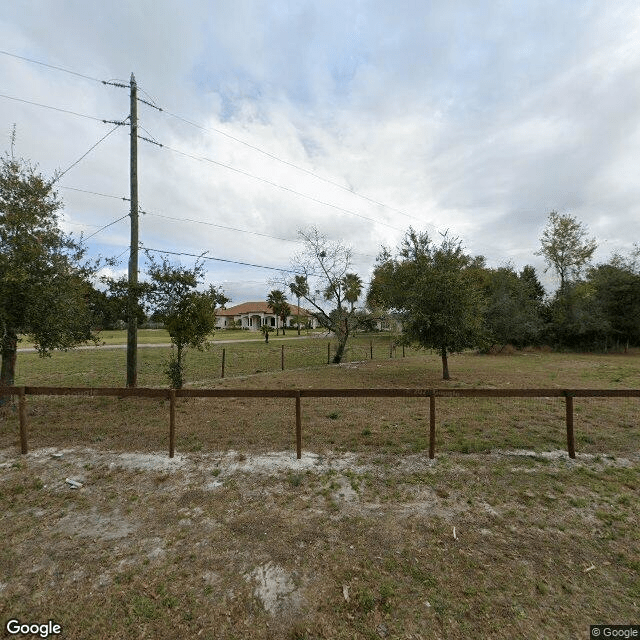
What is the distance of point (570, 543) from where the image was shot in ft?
10.5

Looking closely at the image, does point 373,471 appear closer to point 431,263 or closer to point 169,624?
point 169,624

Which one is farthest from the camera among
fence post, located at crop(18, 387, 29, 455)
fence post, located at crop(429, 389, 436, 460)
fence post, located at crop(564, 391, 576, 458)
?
fence post, located at crop(18, 387, 29, 455)

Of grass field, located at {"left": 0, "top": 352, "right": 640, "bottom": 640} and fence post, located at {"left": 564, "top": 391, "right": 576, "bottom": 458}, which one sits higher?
fence post, located at {"left": 564, "top": 391, "right": 576, "bottom": 458}

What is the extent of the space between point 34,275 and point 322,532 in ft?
25.6

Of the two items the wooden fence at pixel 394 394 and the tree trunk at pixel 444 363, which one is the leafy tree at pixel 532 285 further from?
the wooden fence at pixel 394 394

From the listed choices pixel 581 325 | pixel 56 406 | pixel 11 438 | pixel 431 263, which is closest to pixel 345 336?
pixel 431 263

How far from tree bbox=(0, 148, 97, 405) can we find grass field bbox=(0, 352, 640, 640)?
2008 millimetres

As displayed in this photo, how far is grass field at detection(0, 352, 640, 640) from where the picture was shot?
2439 millimetres

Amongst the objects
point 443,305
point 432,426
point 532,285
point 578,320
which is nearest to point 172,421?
point 432,426

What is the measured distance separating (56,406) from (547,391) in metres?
10.7

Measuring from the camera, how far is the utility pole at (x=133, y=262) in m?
9.38

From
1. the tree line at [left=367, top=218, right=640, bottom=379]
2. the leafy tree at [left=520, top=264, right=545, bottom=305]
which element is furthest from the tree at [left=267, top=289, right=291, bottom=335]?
the leafy tree at [left=520, top=264, right=545, bottom=305]

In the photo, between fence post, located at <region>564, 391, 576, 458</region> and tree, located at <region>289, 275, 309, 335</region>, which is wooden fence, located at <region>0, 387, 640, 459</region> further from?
tree, located at <region>289, 275, 309, 335</region>

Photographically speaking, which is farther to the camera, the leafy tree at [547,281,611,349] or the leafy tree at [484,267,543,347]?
the leafy tree at [547,281,611,349]
